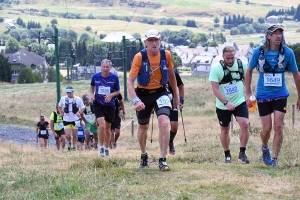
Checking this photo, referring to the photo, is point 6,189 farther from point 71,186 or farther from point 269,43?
point 269,43

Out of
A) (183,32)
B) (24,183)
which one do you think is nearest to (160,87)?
(24,183)

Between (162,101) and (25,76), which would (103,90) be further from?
(25,76)

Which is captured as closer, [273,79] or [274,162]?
[273,79]

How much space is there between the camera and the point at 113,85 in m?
12.7

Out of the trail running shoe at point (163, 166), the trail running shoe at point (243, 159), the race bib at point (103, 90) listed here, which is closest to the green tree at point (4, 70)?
the race bib at point (103, 90)

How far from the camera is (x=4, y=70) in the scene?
9181 centimetres

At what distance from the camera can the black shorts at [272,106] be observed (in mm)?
9453

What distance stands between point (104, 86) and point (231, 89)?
10.5 ft

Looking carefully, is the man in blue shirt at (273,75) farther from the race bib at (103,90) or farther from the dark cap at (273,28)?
the race bib at (103,90)

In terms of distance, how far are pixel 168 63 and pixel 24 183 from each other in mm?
2734

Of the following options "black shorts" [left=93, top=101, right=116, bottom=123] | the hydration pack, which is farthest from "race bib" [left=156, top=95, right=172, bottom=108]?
"black shorts" [left=93, top=101, right=116, bottom=123]

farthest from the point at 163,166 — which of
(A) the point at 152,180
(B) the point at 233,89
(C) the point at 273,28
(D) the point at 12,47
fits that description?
(D) the point at 12,47

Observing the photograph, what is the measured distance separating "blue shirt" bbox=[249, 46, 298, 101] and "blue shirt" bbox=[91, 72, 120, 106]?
12.5 ft

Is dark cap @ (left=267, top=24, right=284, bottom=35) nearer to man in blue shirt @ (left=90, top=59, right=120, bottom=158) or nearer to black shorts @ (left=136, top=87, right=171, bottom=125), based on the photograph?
black shorts @ (left=136, top=87, right=171, bottom=125)
